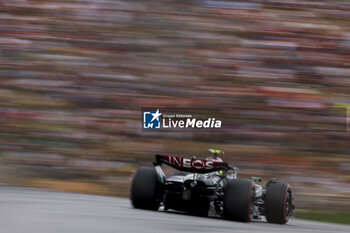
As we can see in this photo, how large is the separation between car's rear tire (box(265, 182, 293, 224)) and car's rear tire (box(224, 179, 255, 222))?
38 centimetres

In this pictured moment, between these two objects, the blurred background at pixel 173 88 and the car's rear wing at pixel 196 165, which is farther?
the blurred background at pixel 173 88

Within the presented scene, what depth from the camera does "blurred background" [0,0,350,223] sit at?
34.8 ft

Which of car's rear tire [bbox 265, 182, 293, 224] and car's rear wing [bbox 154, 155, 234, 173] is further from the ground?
car's rear wing [bbox 154, 155, 234, 173]

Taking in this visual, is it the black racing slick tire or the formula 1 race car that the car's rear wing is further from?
the black racing slick tire

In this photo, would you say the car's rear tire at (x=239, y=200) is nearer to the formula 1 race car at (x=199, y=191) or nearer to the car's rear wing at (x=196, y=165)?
the formula 1 race car at (x=199, y=191)

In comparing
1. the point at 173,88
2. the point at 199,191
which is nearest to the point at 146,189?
the point at 199,191

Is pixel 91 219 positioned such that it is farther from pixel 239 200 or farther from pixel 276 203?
pixel 276 203

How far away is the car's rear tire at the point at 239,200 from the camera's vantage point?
19.1 feet

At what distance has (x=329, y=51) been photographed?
13305 millimetres

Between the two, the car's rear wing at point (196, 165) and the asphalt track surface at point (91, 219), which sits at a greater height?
the car's rear wing at point (196, 165)

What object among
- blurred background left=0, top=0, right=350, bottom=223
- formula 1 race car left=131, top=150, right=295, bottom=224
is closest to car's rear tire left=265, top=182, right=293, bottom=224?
formula 1 race car left=131, top=150, right=295, bottom=224

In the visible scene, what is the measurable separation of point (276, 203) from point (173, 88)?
22.2ft

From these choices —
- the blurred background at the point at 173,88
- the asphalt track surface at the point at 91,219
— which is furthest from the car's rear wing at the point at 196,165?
the blurred background at the point at 173,88

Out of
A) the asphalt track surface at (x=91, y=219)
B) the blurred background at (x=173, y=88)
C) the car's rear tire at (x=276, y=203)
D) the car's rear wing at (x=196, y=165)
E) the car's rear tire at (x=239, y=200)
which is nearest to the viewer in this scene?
the asphalt track surface at (x=91, y=219)
